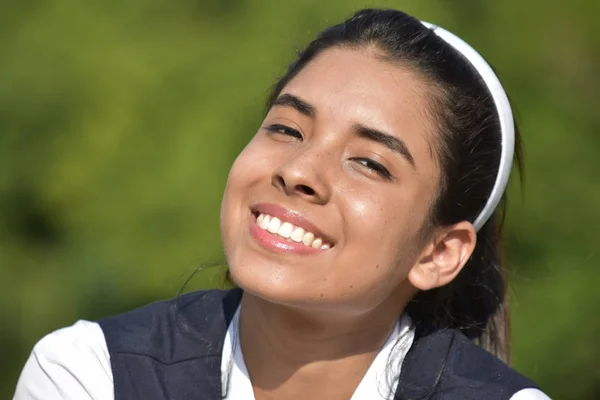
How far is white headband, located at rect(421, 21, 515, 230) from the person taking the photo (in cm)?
237

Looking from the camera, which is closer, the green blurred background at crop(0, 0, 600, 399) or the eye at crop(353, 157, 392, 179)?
the eye at crop(353, 157, 392, 179)

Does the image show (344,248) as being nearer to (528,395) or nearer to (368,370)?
(368,370)

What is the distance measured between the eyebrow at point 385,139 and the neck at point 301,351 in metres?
0.38

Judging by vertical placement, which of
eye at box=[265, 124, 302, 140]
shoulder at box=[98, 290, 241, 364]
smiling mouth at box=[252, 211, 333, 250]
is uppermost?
eye at box=[265, 124, 302, 140]

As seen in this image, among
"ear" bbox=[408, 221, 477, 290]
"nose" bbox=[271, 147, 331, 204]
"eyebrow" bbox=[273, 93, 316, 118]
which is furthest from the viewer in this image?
"ear" bbox=[408, 221, 477, 290]

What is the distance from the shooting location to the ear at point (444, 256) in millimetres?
2316

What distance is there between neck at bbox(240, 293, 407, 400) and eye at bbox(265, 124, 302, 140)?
0.37 m

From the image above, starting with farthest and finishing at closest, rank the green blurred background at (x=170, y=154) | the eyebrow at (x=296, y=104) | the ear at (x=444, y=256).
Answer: the green blurred background at (x=170, y=154), the ear at (x=444, y=256), the eyebrow at (x=296, y=104)

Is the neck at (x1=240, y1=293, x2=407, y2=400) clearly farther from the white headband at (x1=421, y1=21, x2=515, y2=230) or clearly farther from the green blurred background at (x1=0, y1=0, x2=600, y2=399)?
the green blurred background at (x1=0, y1=0, x2=600, y2=399)

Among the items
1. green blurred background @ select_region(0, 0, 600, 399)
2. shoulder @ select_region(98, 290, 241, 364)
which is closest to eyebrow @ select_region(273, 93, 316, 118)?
shoulder @ select_region(98, 290, 241, 364)

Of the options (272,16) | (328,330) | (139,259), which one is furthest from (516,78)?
(328,330)

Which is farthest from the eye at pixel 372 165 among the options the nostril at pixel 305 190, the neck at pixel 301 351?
the neck at pixel 301 351

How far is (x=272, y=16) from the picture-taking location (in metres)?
3.73

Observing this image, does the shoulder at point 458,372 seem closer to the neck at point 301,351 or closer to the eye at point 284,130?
the neck at point 301,351
